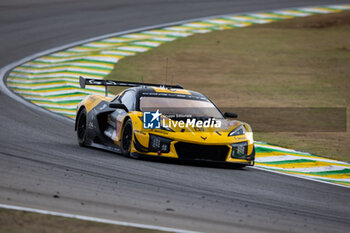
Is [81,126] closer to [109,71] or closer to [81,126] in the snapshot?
[81,126]

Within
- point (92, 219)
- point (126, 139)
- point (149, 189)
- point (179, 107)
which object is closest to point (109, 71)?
point (179, 107)

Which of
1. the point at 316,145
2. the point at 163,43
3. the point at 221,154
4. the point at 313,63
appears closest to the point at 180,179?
the point at 221,154

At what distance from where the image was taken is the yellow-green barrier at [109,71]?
11758 millimetres

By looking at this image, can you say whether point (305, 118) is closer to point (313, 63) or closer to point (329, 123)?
point (329, 123)

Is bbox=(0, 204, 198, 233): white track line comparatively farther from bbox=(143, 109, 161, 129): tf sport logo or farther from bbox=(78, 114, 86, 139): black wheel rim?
bbox=(78, 114, 86, 139): black wheel rim

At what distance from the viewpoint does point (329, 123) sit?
16203 mm

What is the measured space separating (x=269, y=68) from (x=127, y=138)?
13.2 meters

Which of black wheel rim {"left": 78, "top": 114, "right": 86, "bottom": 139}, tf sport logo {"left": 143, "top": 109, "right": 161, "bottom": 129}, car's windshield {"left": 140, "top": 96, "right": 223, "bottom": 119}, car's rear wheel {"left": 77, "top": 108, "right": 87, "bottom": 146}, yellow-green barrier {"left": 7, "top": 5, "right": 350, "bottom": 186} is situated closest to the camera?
tf sport logo {"left": 143, "top": 109, "right": 161, "bottom": 129}

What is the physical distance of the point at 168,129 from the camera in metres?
10.5

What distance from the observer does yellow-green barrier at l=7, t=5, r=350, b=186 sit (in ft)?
38.6

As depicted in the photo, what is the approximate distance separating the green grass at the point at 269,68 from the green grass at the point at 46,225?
7245mm

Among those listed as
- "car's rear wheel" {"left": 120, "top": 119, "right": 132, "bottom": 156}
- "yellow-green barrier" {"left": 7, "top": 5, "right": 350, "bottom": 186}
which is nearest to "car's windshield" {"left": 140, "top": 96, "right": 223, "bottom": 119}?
"car's rear wheel" {"left": 120, "top": 119, "right": 132, "bottom": 156}

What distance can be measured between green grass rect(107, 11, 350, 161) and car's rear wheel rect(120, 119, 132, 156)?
3725mm

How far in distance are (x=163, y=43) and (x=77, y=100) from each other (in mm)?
9582
